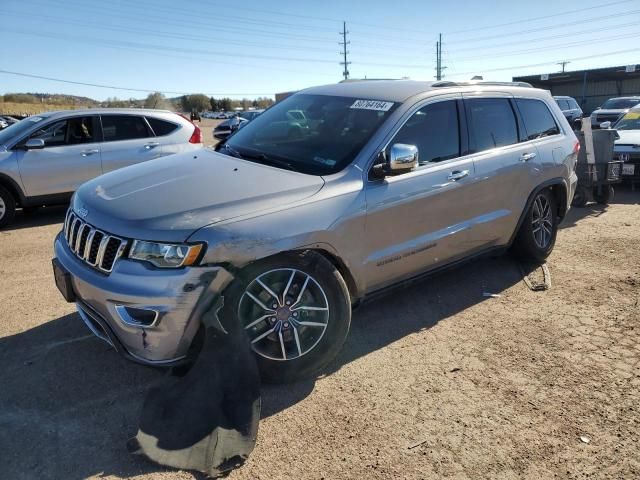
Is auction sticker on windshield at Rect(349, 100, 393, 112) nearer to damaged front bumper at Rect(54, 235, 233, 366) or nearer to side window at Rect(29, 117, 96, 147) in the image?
damaged front bumper at Rect(54, 235, 233, 366)

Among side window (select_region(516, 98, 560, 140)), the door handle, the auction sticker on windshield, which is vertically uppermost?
the auction sticker on windshield

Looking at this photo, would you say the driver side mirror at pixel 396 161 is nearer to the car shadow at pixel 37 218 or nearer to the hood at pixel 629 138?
the car shadow at pixel 37 218

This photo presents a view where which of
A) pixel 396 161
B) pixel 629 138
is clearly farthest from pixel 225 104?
pixel 396 161

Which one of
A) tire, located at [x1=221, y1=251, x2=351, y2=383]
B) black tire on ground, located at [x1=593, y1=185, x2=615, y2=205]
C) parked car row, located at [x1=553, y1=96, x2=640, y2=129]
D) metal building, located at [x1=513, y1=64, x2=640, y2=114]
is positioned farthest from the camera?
metal building, located at [x1=513, y1=64, x2=640, y2=114]

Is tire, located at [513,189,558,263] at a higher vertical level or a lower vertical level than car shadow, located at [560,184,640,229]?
higher

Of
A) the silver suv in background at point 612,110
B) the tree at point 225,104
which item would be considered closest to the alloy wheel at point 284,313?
the silver suv in background at point 612,110

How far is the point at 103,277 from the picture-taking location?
9.62 ft

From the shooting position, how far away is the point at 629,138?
9.80m

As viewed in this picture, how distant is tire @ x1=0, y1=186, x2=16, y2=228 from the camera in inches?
296

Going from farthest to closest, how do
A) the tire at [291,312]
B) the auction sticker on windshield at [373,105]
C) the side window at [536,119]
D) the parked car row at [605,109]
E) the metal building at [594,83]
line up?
the metal building at [594,83], the parked car row at [605,109], the side window at [536,119], the auction sticker on windshield at [373,105], the tire at [291,312]

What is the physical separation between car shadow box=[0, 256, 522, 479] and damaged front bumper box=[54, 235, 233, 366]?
0.32m

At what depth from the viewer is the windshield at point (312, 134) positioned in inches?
146

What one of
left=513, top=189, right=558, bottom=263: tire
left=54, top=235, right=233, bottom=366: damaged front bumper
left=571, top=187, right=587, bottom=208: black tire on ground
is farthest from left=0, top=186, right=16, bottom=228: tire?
left=571, top=187, right=587, bottom=208: black tire on ground

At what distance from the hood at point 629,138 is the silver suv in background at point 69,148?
789 cm
